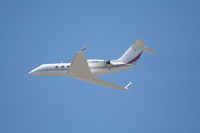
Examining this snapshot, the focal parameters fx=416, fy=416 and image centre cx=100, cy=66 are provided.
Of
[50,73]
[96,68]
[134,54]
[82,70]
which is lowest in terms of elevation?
[96,68]

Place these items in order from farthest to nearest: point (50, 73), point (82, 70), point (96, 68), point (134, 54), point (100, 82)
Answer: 1. point (50, 73)
2. point (134, 54)
3. point (100, 82)
4. point (96, 68)
5. point (82, 70)

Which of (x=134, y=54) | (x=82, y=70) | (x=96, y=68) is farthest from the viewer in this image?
(x=134, y=54)

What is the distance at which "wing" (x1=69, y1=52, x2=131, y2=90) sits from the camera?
39769mm

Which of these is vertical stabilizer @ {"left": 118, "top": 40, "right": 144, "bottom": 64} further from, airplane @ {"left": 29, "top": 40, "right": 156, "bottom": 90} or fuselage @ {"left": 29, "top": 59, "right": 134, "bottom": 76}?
fuselage @ {"left": 29, "top": 59, "right": 134, "bottom": 76}

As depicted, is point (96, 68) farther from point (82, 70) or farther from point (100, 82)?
point (82, 70)

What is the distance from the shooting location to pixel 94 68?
43.6 meters

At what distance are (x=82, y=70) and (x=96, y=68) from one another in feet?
8.08

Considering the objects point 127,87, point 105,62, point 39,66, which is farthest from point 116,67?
point 39,66

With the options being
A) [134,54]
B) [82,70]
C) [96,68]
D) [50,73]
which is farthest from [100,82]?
[50,73]

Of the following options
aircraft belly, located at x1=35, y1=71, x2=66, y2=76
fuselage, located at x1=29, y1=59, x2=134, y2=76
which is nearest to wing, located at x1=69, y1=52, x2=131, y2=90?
fuselage, located at x1=29, y1=59, x2=134, y2=76

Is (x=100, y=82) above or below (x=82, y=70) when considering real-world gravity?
below

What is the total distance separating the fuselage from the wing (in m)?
0.82

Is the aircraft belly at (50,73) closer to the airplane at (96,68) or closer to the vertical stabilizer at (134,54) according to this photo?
the airplane at (96,68)

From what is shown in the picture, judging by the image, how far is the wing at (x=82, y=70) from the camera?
39769mm
